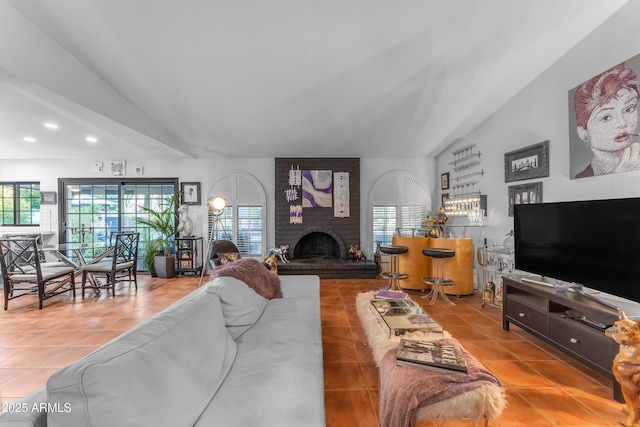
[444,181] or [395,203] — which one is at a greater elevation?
[444,181]

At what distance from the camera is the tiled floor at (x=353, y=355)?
5.55 ft

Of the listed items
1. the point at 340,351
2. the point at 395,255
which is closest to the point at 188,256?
the point at 395,255

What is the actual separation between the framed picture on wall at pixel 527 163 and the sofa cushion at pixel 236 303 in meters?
3.37

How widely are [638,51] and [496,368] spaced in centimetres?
277

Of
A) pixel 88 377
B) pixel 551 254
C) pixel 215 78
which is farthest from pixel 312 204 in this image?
pixel 88 377

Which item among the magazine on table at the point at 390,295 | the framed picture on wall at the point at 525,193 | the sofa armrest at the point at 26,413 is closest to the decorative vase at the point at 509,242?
the framed picture on wall at the point at 525,193

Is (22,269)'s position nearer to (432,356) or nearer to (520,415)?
(432,356)

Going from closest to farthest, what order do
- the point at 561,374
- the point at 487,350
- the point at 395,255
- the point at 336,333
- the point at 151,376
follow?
the point at 151,376, the point at 561,374, the point at 487,350, the point at 336,333, the point at 395,255

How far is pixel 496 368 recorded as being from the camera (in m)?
2.15

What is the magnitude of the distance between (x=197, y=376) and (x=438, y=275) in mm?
3828

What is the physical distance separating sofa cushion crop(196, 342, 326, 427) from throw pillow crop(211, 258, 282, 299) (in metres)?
0.68

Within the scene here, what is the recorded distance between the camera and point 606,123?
235 cm

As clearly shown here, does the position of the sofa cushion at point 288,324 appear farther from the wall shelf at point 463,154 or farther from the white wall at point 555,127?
the wall shelf at point 463,154

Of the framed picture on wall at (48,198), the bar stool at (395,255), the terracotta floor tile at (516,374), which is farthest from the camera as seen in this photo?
the framed picture on wall at (48,198)
